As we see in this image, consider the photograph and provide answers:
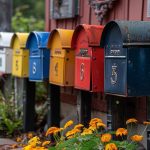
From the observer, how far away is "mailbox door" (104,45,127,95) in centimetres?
473

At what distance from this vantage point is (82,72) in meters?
5.52

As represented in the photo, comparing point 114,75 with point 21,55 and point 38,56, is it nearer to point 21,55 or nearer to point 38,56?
point 38,56

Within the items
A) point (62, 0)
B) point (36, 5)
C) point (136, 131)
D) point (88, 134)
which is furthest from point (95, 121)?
point (36, 5)

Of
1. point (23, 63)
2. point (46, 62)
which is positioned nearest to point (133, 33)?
point (46, 62)

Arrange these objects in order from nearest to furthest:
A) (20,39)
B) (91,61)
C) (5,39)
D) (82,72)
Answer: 1. (91,61)
2. (82,72)
3. (20,39)
4. (5,39)

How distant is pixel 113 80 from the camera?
4.92 m

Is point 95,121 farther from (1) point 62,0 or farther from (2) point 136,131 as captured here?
(1) point 62,0

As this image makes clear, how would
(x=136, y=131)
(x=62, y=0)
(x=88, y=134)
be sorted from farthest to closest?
(x=62, y=0), (x=136, y=131), (x=88, y=134)

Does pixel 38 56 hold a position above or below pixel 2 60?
above

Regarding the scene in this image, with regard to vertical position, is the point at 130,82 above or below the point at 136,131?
above

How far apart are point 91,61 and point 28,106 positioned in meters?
2.64

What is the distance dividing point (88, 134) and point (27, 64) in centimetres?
313

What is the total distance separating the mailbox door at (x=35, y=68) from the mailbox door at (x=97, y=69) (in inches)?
53.8

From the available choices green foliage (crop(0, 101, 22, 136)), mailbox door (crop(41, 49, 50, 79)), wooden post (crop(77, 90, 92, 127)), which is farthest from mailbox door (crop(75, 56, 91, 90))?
green foliage (crop(0, 101, 22, 136))
